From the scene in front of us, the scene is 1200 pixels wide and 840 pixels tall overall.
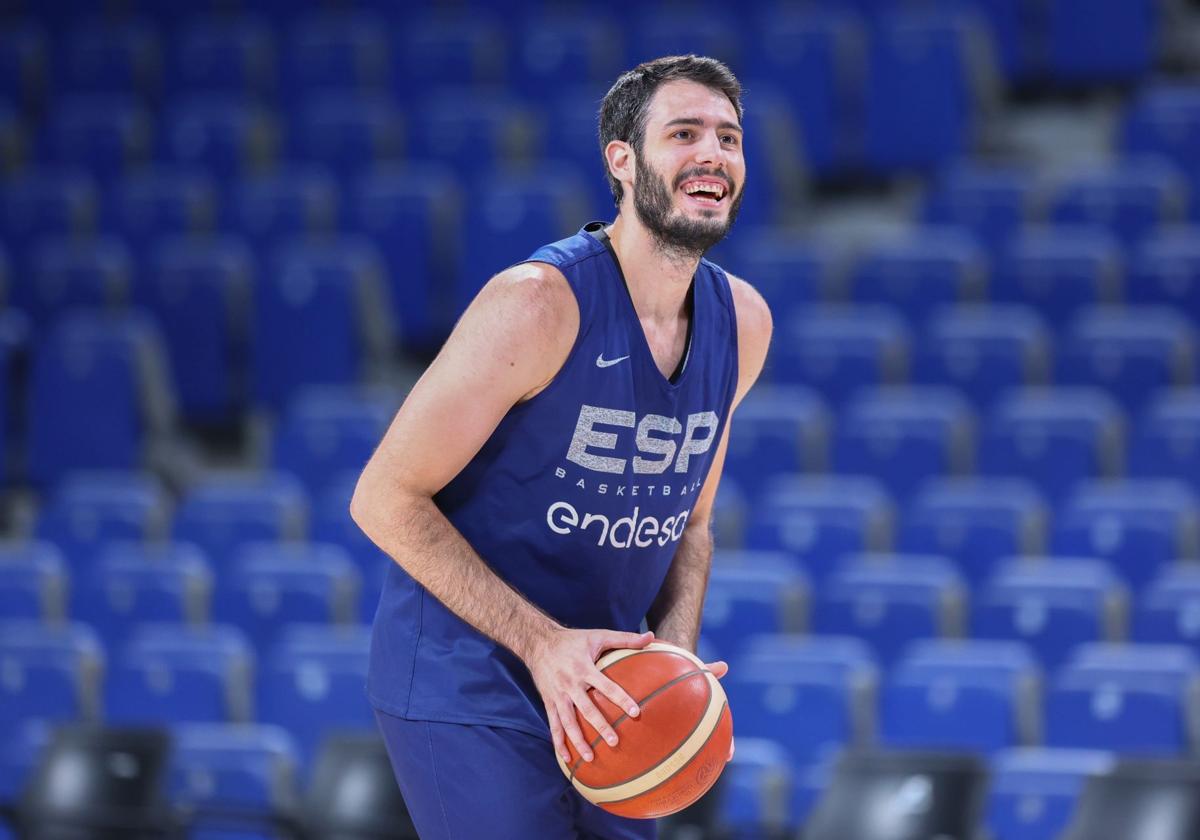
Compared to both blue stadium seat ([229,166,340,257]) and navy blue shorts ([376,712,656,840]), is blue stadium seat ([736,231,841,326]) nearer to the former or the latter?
blue stadium seat ([229,166,340,257])

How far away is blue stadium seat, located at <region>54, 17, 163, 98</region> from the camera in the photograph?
922 centimetres

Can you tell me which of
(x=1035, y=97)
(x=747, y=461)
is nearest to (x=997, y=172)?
(x=1035, y=97)

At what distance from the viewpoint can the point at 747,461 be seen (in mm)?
6414

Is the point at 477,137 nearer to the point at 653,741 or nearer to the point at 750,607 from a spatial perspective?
the point at 750,607

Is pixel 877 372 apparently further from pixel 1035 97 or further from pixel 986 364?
pixel 1035 97

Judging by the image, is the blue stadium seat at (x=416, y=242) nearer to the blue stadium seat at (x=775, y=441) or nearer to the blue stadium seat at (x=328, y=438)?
the blue stadium seat at (x=328, y=438)

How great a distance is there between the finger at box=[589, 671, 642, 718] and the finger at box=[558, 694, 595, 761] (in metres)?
0.04

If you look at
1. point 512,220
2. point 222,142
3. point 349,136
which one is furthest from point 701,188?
point 222,142

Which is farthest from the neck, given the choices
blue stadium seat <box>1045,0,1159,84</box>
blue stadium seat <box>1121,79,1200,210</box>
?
blue stadium seat <box>1045,0,1159,84</box>

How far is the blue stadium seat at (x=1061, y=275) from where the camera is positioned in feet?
22.4

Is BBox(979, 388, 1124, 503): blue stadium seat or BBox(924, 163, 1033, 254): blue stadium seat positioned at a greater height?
BBox(924, 163, 1033, 254): blue stadium seat

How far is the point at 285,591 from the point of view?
5938mm

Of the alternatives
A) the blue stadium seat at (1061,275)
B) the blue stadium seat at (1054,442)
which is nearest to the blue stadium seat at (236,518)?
the blue stadium seat at (1054,442)

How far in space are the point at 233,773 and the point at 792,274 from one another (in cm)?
325
